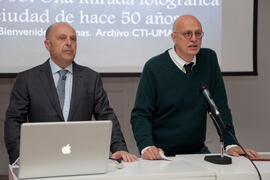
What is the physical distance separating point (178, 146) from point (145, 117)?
0.29 meters

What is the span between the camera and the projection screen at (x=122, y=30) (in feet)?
12.1

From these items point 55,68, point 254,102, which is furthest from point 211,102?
point 254,102

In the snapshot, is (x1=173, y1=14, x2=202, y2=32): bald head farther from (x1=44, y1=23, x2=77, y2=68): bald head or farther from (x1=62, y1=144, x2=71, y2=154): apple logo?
(x1=62, y1=144, x2=71, y2=154): apple logo

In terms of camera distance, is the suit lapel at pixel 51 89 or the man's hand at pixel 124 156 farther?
the suit lapel at pixel 51 89

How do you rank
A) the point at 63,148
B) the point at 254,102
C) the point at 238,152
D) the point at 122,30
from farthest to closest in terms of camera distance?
1. the point at 254,102
2. the point at 122,30
3. the point at 238,152
4. the point at 63,148

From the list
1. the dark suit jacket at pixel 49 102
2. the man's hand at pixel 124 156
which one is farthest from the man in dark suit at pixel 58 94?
the man's hand at pixel 124 156

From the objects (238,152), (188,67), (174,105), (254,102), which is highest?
(188,67)

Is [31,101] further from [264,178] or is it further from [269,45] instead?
[269,45]

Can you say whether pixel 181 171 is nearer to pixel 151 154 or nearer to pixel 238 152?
pixel 151 154

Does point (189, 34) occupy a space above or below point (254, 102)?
above

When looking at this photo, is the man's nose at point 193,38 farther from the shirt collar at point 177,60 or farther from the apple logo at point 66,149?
the apple logo at point 66,149

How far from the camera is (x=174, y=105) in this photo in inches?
105

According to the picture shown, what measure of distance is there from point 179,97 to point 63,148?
40.7 inches

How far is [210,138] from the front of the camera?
4391mm
